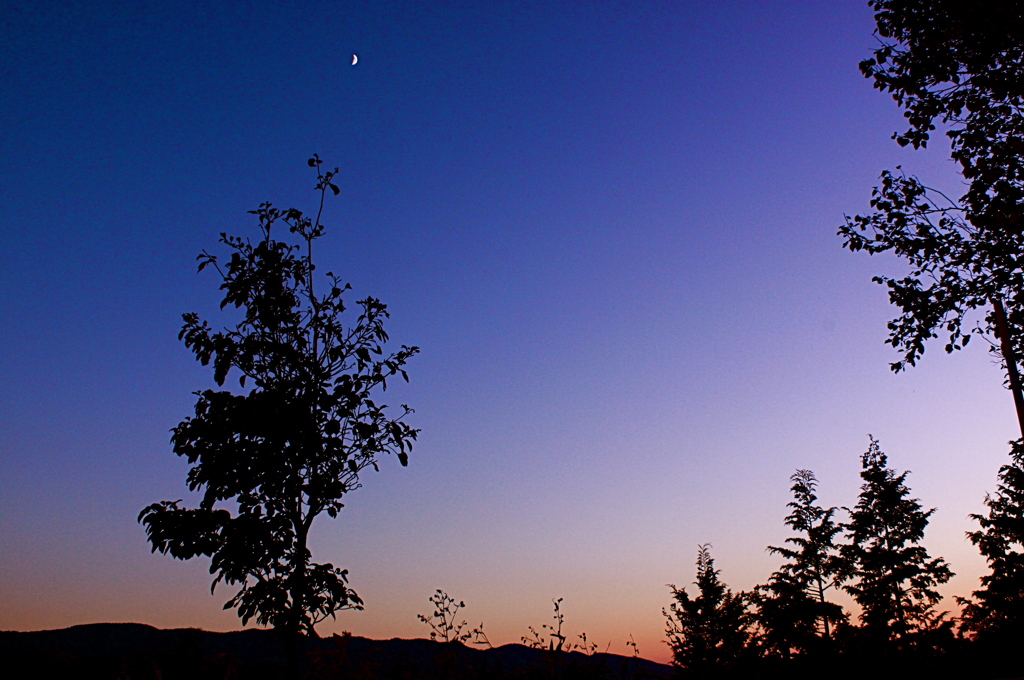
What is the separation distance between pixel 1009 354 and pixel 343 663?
13782 millimetres

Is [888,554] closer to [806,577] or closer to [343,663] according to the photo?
[806,577]

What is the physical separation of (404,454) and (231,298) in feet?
10.9

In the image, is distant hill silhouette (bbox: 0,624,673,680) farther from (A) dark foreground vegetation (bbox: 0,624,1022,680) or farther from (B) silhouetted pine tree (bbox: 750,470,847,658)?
(B) silhouetted pine tree (bbox: 750,470,847,658)

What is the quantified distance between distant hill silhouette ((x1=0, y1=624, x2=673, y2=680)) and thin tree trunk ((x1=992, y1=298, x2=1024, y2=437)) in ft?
40.3

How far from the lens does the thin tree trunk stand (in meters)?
12.3

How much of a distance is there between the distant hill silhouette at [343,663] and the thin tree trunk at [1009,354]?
1228 centimetres

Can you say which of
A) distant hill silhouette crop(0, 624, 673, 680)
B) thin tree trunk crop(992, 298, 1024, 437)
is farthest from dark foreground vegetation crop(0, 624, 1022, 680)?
thin tree trunk crop(992, 298, 1024, 437)

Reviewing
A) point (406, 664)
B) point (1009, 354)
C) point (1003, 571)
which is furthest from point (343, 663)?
point (1003, 571)

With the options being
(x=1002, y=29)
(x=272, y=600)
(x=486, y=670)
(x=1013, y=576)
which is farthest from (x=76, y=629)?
(x=1013, y=576)

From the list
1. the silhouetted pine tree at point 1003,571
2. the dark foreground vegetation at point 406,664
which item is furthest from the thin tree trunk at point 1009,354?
the dark foreground vegetation at point 406,664

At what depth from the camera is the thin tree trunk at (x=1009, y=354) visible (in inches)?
483

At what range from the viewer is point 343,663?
3.09 meters

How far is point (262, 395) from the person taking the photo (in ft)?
28.1

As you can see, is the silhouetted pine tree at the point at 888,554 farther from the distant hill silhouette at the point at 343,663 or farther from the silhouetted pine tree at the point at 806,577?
the distant hill silhouette at the point at 343,663
